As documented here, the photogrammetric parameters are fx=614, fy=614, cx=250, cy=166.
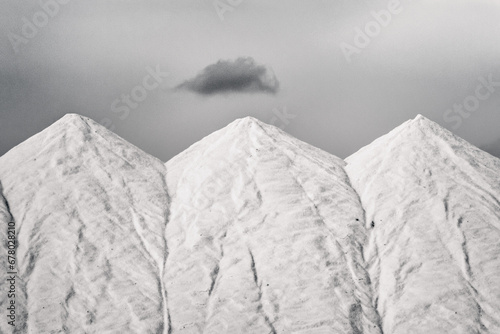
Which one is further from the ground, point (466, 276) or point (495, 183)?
point (495, 183)

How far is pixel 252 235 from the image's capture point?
149ft

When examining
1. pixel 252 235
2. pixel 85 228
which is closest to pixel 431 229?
pixel 252 235

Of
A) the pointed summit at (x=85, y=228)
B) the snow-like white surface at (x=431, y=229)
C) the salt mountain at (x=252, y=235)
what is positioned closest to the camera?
the snow-like white surface at (x=431, y=229)

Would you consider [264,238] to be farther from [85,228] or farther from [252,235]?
[85,228]

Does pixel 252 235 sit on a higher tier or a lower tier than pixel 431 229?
higher

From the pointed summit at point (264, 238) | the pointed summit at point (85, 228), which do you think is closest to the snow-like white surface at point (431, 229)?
the pointed summit at point (264, 238)

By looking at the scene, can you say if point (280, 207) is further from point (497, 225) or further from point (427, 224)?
point (497, 225)

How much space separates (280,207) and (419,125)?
15749 mm

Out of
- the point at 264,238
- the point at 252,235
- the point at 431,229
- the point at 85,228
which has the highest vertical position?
the point at 85,228

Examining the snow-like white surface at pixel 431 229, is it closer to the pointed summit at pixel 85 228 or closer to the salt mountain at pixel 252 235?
the salt mountain at pixel 252 235

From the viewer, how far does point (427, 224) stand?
148ft

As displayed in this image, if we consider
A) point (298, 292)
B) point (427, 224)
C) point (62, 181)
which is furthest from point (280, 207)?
point (62, 181)

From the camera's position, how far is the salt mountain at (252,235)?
40.2 meters

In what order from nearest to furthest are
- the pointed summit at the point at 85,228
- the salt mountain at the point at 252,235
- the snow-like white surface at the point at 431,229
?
the snow-like white surface at the point at 431,229, the salt mountain at the point at 252,235, the pointed summit at the point at 85,228
